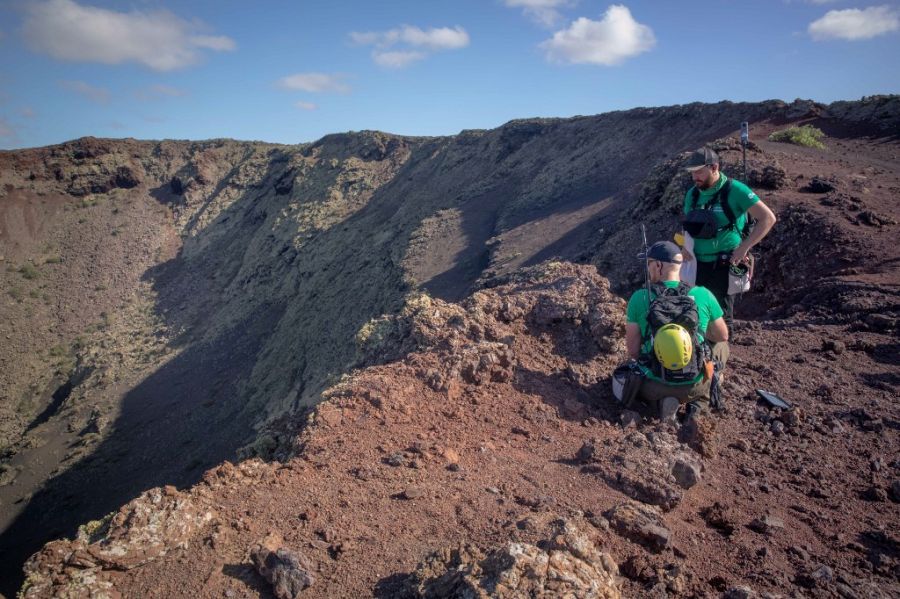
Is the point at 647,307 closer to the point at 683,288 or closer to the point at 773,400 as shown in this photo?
the point at 683,288

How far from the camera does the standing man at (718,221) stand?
4285mm

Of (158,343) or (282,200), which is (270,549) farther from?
(282,200)

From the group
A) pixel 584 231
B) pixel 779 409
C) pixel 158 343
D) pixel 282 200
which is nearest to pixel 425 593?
pixel 779 409

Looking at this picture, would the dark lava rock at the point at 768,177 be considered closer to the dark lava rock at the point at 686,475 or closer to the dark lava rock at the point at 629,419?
the dark lava rock at the point at 629,419

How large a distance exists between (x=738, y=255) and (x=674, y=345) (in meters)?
1.52

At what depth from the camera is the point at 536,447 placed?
11.0 ft

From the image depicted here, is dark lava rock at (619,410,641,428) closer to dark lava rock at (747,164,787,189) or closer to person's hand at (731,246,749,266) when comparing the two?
Result: person's hand at (731,246,749,266)

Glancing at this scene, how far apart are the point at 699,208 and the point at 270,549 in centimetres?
407

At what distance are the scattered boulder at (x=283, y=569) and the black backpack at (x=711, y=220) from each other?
3.88 meters

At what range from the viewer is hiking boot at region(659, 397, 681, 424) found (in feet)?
11.5

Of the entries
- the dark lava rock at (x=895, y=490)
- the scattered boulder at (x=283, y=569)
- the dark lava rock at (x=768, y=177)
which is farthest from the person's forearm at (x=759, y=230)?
the dark lava rock at (x=768, y=177)

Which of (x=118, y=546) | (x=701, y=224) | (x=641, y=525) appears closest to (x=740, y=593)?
(x=641, y=525)

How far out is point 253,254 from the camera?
2552 centimetres

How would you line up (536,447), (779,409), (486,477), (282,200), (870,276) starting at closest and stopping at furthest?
(486,477), (536,447), (779,409), (870,276), (282,200)
